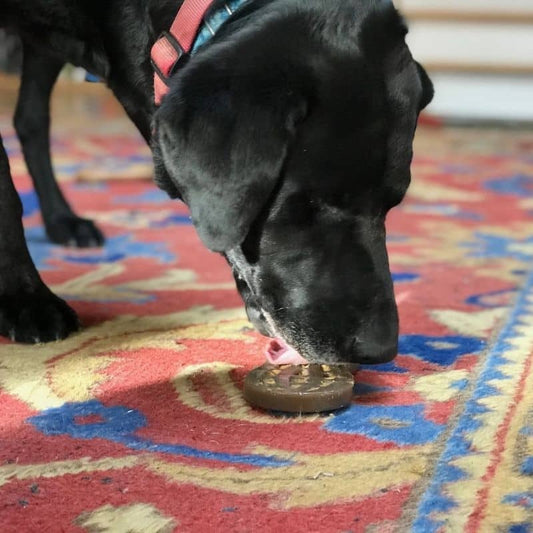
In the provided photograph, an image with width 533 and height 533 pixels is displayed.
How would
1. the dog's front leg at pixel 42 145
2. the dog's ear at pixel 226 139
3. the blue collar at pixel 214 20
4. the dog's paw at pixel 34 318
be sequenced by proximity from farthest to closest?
1. the dog's front leg at pixel 42 145
2. the dog's paw at pixel 34 318
3. the blue collar at pixel 214 20
4. the dog's ear at pixel 226 139

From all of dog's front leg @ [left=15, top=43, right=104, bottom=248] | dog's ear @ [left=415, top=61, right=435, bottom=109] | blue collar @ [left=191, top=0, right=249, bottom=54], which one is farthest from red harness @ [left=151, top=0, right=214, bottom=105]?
dog's front leg @ [left=15, top=43, right=104, bottom=248]

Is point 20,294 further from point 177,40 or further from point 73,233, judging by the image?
point 73,233

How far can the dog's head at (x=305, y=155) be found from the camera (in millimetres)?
994

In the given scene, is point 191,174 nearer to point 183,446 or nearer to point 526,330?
point 183,446

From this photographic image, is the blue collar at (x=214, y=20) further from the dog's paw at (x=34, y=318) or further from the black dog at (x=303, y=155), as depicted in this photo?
the dog's paw at (x=34, y=318)

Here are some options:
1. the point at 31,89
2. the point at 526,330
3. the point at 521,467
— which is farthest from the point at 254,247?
the point at 31,89

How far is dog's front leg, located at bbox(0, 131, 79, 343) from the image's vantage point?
136 centimetres

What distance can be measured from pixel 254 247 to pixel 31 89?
112 centimetres

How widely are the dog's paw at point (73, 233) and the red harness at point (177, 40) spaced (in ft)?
2.97

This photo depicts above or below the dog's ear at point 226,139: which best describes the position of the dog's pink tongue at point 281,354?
below

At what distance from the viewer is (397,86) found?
109 cm

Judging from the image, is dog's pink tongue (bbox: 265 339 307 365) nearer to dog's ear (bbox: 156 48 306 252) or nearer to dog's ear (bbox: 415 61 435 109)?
dog's ear (bbox: 156 48 306 252)

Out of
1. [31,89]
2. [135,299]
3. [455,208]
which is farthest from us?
[455,208]

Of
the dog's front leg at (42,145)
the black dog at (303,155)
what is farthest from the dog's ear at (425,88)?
the dog's front leg at (42,145)
